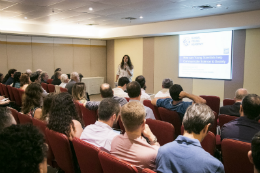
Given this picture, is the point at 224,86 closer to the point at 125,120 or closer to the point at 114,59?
the point at 114,59

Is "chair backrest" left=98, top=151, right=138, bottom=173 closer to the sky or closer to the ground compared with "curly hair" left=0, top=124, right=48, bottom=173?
closer to the ground

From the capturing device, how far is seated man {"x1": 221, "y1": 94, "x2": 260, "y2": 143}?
2271 mm

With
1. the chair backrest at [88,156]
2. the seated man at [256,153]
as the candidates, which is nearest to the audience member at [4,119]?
the chair backrest at [88,156]

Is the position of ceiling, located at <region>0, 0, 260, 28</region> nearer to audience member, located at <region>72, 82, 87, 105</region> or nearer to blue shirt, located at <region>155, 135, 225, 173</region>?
audience member, located at <region>72, 82, 87, 105</region>

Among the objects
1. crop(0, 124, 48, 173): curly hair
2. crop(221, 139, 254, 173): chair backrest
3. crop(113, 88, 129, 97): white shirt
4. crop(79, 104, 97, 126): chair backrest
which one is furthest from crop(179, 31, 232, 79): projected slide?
crop(0, 124, 48, 173): curly hair

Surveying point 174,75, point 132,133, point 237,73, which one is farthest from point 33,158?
point 174,75

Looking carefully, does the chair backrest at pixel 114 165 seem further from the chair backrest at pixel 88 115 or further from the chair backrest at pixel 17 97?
the chair backrest at pixel 17 97

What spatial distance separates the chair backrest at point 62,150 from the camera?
85.7 inches

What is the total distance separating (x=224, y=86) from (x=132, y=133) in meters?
6.60

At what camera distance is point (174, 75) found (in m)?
8.88

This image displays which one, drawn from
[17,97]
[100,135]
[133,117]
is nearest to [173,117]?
[100,135]

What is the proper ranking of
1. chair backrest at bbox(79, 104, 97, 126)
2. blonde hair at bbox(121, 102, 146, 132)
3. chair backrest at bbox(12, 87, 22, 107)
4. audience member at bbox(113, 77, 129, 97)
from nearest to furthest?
blonde hair at bbox(121, 102, 146, 132) < chair backrest at bbox(79, 104, 97, 126) < audience member at bbox(113, 77, 129, 97) < chair backrest at bbox(12, 87, 22, 107)

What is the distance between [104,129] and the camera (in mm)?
2139

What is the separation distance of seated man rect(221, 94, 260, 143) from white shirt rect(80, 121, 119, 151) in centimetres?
127
